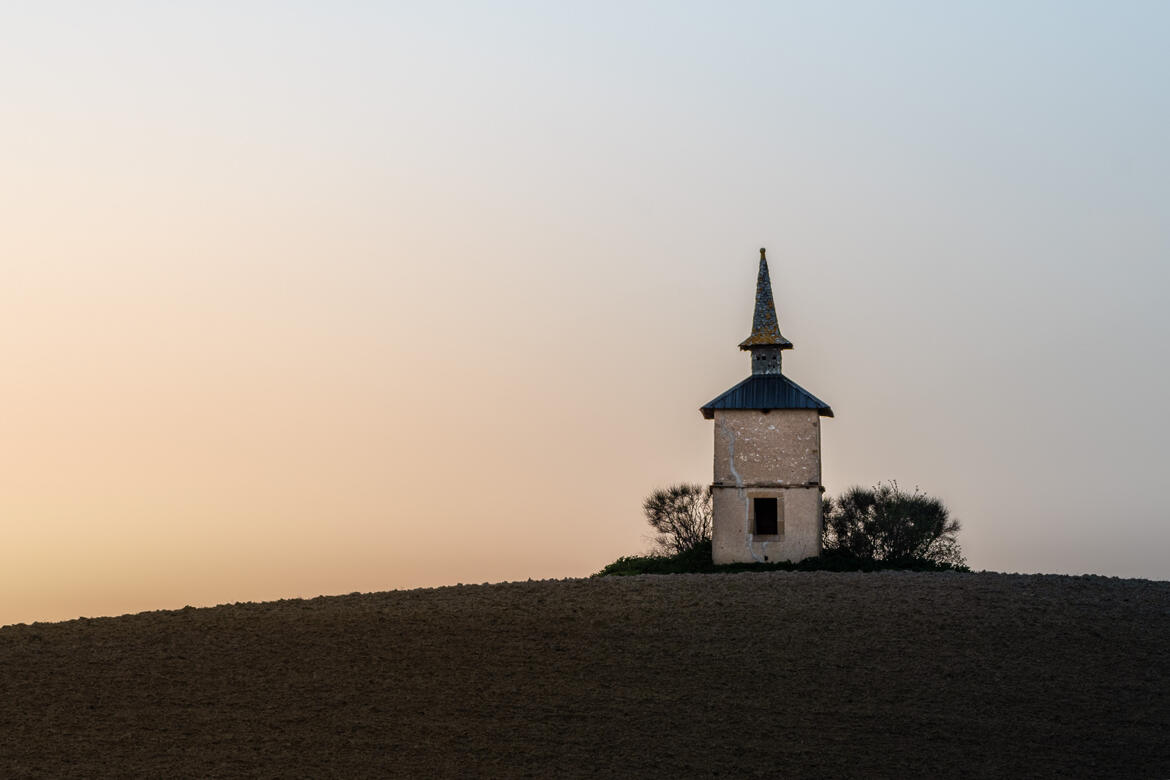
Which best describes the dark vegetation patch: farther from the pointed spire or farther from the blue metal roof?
the pointed spire

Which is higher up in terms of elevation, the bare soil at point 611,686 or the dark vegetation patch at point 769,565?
the dark vegetation patch at point 769,565

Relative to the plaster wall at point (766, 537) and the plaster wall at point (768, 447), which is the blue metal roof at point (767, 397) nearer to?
the plaster wall at point (768, 447)

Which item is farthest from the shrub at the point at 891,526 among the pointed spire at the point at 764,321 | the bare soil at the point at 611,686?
the bare soil at the point at 611,686

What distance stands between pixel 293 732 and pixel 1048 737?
10192 millimetres

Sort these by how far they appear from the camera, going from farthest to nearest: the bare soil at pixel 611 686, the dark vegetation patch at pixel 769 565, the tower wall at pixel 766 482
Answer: the tower wall at pixel 766 482, the dark vegetation patch at pixel 769 565, the bare soil at pixel 611 686

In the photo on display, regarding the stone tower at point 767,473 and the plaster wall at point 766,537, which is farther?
the stone tower at point 767,473

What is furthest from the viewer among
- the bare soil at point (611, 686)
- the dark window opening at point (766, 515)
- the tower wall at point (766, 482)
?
the dark window opening at point (766, 515)

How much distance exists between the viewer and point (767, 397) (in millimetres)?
36000

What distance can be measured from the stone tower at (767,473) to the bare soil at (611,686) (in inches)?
328

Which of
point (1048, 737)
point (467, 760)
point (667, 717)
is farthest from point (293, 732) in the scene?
point (1048, 737)

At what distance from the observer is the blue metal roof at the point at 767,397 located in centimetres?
3572

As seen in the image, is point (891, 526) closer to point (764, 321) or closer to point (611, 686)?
point (764, 321)

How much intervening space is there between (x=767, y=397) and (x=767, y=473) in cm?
205

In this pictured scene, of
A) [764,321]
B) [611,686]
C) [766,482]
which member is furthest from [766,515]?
[611,686]
